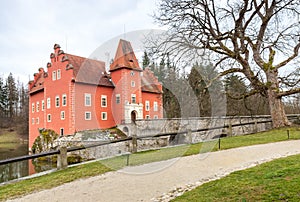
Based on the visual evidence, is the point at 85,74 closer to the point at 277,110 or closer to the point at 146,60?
the point at 146,60

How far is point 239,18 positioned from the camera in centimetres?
1324

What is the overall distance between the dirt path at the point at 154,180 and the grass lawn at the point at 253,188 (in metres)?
0.45

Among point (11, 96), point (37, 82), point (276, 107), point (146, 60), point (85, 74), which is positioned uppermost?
point (11, 96)

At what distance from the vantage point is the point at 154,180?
16.9ft

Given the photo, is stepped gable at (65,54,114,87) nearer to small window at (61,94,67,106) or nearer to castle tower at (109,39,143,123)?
castle tower at (109,39,143,123)

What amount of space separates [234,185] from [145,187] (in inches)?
66.1

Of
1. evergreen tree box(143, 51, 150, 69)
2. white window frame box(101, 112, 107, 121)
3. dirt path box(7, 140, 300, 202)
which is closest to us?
dirt path box(7, 140, 300, 202)

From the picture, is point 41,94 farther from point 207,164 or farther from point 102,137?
point 207,164

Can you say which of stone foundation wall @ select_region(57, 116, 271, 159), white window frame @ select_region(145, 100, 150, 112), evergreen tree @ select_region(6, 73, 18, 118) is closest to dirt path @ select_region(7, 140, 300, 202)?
stone foundation wall @ select_region(57, 116, 271, 159)

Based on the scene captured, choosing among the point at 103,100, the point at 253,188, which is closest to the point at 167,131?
the point at 103,100

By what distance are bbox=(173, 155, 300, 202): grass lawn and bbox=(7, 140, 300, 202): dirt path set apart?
0.45 meters

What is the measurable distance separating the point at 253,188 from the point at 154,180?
2.11 metres

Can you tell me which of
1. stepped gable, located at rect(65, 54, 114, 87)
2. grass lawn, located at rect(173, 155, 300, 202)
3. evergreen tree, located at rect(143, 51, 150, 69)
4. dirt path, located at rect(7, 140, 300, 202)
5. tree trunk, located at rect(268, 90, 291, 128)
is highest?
stepped gable, located at rect(65, 54, 114, 87)

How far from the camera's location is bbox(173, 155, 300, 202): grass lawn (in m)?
3.35
